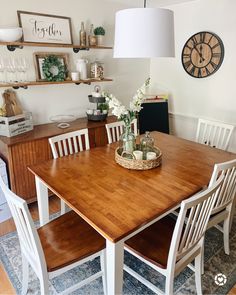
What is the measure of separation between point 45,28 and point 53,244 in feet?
7.63

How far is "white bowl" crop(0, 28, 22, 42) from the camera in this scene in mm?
2314

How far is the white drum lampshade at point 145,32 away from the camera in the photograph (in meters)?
1.46

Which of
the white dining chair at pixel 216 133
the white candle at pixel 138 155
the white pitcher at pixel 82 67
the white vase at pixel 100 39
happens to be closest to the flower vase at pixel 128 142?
the white candle at pixel 138 155

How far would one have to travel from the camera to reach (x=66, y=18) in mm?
2875

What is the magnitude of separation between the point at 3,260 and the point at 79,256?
97 centimetres

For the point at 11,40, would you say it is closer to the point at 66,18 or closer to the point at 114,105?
the point at 66,18

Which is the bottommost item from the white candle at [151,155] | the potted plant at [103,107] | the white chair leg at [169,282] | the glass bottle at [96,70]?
the white chair leg at [169,282]

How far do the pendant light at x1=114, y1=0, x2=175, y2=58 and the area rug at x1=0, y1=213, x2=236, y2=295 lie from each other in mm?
1580

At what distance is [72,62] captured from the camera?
3059 mm

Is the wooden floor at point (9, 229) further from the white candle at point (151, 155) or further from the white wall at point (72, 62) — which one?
the white candle at point (151, 155)

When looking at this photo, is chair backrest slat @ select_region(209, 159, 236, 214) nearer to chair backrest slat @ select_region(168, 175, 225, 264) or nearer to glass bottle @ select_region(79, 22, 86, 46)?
chair backrest slat @ select_region(168, 175, 225, 264)

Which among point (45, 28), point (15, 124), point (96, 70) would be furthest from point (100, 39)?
point (15, 124)

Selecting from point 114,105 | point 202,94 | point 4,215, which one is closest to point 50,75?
point 114,105

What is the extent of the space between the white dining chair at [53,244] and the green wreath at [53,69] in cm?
169
